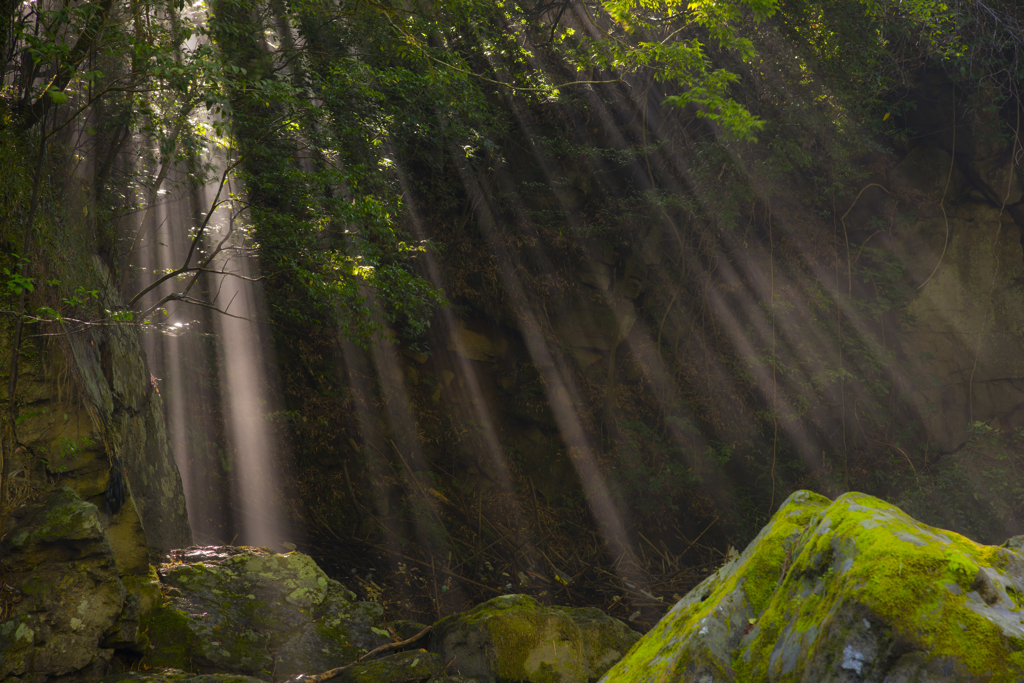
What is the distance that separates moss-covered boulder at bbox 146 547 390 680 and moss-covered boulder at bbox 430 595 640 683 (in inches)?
30.1

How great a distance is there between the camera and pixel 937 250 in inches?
411

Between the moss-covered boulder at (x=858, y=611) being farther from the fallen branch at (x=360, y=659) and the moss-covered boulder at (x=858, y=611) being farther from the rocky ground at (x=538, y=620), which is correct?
the fallen branch at (x=360, y=659)

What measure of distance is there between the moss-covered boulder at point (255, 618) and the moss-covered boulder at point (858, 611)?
297 centimetres

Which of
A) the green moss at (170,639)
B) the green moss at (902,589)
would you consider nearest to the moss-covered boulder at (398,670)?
the green moss at (170,639)

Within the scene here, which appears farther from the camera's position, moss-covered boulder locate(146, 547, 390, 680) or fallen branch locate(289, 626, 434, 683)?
moss-covered boulder locate(146, 547, 390, 680)

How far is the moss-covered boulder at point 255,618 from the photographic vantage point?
3.67 m

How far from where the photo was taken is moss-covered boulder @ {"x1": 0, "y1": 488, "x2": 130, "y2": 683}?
9.14 ft

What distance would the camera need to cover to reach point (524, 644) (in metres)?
3.95

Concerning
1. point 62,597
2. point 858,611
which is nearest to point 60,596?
point 62,597

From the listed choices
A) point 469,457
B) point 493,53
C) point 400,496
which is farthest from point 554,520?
point 493,53

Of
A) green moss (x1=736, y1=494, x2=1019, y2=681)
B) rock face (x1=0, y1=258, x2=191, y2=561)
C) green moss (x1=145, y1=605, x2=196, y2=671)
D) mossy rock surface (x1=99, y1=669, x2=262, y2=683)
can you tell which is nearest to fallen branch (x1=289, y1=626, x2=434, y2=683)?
mossy rock surface (x1=99, y1=669, x2=262, y2=683)

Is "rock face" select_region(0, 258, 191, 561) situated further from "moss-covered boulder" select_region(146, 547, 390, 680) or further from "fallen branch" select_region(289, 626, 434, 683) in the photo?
"fallen branch" select_region(289, 626, 434, 683)

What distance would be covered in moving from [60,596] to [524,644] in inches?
116

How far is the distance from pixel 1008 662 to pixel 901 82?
11443mm
